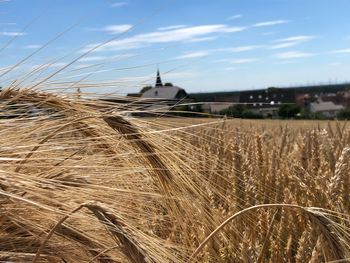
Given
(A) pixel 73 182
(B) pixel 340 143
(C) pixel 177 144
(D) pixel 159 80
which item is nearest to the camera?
(A) pixel 73 182

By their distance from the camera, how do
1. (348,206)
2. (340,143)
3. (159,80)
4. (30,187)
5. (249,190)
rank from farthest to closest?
(340,143) < (348,206) < (249,190) < (159,80) < (30,187)

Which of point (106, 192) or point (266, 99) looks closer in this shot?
point (106, 192)

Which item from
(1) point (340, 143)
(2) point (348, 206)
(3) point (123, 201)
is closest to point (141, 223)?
(3) point (123, 201)

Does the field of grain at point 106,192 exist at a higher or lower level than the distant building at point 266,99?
lower

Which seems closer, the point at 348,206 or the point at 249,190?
the point at 249,190

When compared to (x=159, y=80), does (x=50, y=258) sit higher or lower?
lower

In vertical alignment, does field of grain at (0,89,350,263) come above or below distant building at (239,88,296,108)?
below

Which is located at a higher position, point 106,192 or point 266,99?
point 266,99

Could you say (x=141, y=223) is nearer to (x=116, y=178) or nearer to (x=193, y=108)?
(x=116, y=178)

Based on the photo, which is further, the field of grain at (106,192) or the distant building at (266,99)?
the distant building at (266,99)

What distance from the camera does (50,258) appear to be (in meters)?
1.03

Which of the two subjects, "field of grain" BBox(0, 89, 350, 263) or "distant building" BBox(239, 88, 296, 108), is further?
"distant building" BBox(239, 88, 296, 108)

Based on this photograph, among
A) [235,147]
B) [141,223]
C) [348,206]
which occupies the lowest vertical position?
[348,206]

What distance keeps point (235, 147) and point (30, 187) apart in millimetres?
899
